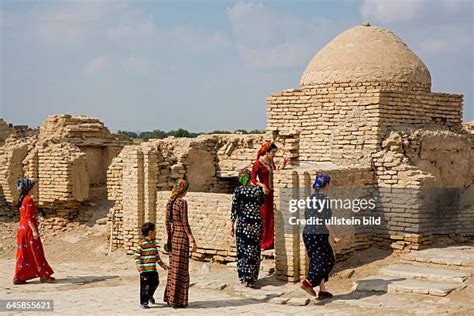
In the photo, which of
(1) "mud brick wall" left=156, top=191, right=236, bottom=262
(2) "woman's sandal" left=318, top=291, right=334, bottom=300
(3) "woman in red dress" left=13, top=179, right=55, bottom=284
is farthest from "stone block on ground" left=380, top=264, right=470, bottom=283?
(3) "woman in red dress" left=13, top=179, right=55, bottom=284

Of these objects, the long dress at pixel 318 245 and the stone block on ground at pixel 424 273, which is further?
the stone block on ground at pixel 424 273

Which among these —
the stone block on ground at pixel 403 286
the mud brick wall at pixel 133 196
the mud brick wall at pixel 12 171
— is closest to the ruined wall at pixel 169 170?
the mud brick wall at pixel 133 196

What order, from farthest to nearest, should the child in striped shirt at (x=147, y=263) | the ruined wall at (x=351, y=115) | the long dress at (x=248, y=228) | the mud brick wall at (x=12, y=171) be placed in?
the mud brick wall at (x=12, y=171) → the ruined wall at (x=351, y=115) → the long dress at (x=248, y=228) → the child in striped shirt at (x=147, y=263)

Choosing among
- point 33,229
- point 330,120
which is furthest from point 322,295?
point 33,229

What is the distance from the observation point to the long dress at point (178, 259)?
7574 millimetres

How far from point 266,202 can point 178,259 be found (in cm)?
245

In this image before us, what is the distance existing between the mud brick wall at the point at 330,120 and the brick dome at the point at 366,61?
346 millimetres

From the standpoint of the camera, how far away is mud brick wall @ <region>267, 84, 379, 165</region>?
10.1 m

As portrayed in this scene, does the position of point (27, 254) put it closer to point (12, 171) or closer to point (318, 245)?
point (318, 245)

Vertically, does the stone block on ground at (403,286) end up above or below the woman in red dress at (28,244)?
below

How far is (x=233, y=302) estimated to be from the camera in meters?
7.95

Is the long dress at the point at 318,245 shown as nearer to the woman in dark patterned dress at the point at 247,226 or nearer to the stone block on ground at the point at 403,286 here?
the stone block on ground at the point at 403,286

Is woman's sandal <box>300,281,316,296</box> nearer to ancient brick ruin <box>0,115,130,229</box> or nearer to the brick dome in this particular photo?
the brick dome

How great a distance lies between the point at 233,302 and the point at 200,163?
4.90 m
